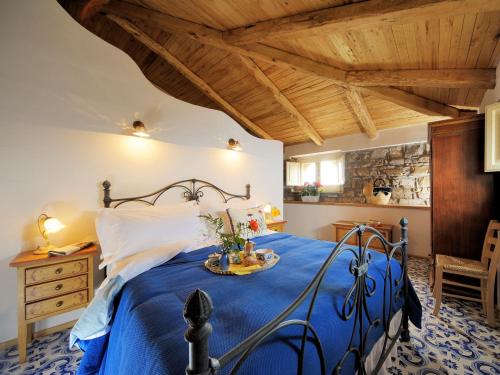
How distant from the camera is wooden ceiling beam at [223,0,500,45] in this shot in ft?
4.83

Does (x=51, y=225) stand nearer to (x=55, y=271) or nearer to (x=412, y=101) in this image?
(x=55, y=271)

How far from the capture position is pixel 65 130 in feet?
6.96

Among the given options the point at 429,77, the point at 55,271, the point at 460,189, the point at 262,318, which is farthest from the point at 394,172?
the point at 55,271

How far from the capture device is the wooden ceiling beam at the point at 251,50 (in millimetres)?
2508

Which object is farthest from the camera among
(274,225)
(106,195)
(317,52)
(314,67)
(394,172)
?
(394,172)

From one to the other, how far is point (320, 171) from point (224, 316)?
471 centimetres

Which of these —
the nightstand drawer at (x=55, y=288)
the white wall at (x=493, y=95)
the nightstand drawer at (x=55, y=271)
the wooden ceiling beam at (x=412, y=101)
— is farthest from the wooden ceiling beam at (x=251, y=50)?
the nightstand drawer at (x=55, y=288)

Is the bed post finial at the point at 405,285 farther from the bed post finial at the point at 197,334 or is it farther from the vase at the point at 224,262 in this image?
the bed post finial at the point at 197,334

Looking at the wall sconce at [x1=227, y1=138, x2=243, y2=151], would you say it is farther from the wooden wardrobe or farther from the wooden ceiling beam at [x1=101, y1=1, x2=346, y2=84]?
the wooden wardrobe

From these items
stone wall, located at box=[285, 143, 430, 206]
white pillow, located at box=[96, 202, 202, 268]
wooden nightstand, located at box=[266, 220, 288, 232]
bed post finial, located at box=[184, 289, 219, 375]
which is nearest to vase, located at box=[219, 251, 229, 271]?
white pillow, located at box=[96, 202, 202, 268]

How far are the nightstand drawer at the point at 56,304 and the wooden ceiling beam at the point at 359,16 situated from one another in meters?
2.97

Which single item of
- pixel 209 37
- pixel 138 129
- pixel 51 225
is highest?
pixel 209 37

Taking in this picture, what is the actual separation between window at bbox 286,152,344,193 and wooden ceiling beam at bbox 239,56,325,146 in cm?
53

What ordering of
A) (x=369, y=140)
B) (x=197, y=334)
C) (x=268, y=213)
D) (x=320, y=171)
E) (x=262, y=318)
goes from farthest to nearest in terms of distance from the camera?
1. (x=320, y=171)
2. (x=369, y=140)
3. (x=268, y=213)
4. (x=262, y=318)
5. (x=197, y=334)
